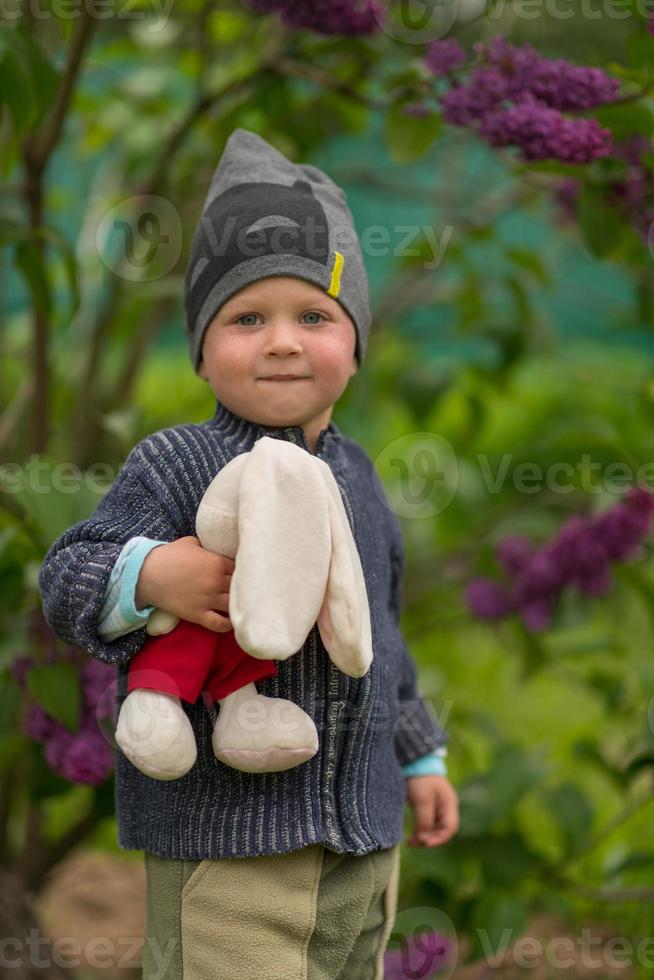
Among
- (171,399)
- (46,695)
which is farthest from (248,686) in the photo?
(171,399)

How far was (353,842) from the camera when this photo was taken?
980 mm

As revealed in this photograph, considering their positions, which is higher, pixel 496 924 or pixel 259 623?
pixel 259 623

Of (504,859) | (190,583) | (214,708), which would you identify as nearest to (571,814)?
(504,859)

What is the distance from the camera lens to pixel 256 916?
97cm

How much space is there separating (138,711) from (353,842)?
22cm

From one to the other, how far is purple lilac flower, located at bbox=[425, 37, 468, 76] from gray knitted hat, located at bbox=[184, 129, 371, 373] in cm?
26

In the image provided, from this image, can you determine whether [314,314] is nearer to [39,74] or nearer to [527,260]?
[39,74]

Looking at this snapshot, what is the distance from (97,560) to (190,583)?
0.08 meters

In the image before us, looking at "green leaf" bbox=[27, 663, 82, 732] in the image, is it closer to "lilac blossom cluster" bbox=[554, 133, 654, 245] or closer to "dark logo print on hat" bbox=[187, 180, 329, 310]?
"dark logo print on hat" bbox=[187, 180, 329, 310]

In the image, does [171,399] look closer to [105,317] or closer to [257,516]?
[105,317]

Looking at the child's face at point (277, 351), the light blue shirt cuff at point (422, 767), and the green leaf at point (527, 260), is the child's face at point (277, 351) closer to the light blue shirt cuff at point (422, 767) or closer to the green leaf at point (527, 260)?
the light blue shirt cuff at point (422, 767)

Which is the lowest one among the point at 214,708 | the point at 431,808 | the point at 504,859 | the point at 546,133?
the point at 504,859

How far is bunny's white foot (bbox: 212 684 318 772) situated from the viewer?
0.91 m

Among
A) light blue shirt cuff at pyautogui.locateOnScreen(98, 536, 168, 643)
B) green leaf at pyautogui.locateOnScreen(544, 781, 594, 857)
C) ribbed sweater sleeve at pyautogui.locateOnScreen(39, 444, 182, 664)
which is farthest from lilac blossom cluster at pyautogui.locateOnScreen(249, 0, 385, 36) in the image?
green leaf at pyautogui.locateOnScreen(544, 781, 594, 857)
